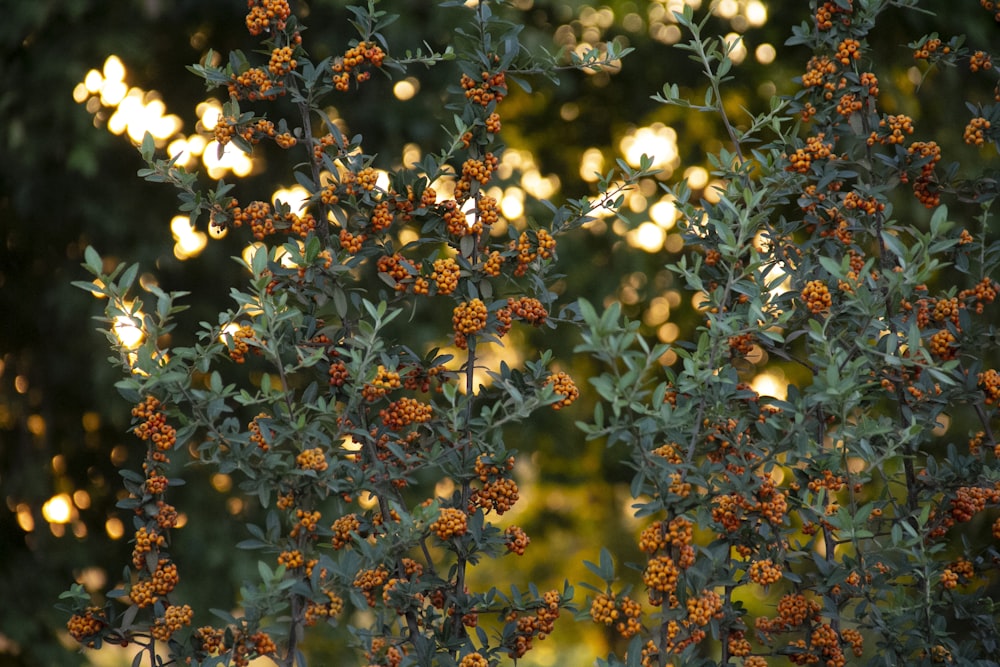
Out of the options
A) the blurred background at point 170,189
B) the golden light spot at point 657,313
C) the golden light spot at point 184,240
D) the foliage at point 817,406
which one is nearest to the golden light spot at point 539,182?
the blurred background at point 170,189

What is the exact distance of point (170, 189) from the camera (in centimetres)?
505

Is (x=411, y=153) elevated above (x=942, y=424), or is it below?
below

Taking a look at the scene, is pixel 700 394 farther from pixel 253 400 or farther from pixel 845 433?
pixel 253 400

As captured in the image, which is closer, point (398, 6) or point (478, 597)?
point (478, 597)

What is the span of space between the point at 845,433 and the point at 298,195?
3.50 m

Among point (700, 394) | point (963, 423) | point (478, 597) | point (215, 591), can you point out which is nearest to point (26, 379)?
point (215, 591)

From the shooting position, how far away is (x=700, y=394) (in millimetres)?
1824

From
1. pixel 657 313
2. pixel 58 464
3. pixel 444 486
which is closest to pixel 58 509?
pixel 58 464

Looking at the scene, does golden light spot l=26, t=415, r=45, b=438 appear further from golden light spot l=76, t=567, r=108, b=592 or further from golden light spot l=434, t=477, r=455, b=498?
golden light spot l=434, t=477, r=455, b=498

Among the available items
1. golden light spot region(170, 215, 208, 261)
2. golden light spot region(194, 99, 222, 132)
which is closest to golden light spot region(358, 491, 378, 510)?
golden light spot region(170, 215, 208, 261)

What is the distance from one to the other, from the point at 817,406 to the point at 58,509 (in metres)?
4.22

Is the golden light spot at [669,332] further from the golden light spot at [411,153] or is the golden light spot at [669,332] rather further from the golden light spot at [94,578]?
the golden light spot at [94,578]

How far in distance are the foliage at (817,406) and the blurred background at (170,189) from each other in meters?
2.35

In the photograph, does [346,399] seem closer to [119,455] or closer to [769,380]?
[119,455]
